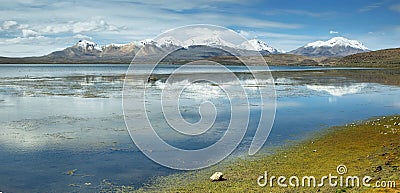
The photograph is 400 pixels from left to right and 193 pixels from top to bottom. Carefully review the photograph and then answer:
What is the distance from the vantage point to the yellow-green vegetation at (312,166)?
1288 cm

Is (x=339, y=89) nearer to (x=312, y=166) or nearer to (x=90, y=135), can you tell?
(x=312, y=166)

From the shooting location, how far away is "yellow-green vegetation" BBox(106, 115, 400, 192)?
507 inches

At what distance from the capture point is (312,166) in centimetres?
1538

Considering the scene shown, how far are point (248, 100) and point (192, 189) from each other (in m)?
25.8

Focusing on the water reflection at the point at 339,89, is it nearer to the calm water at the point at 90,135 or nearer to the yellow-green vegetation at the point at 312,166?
the calm water at the point at 90,135

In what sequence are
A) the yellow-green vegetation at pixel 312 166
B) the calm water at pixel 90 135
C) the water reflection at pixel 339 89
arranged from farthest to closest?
the water reflection at pixel 339 89 → the calm water at pixel 90 135 → the yellow-green vegetation at pixel 312 166

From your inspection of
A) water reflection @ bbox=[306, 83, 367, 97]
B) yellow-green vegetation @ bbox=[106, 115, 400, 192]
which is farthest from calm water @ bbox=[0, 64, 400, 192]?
water reflection @ bbox=[306, 83, 367, 97]

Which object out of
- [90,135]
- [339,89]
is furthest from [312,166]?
[339,89]

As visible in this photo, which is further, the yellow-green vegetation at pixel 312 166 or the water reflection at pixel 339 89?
the water reflection at pixel 339 89

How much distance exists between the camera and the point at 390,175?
12.7 m

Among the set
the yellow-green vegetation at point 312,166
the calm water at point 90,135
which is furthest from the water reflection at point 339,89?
the yellow-green vegetation at point 312,166

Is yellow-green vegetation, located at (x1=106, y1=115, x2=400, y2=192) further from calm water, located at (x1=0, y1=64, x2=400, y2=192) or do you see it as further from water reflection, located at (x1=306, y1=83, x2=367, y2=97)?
water reflection, located at (x1=306, y1=83, x2=367, y2=97)

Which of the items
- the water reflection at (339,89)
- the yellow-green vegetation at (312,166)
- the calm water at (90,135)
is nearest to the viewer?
the yellow-green vegetation at (312,166)

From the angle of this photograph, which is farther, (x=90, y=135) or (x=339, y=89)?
(x=339, y=89)
